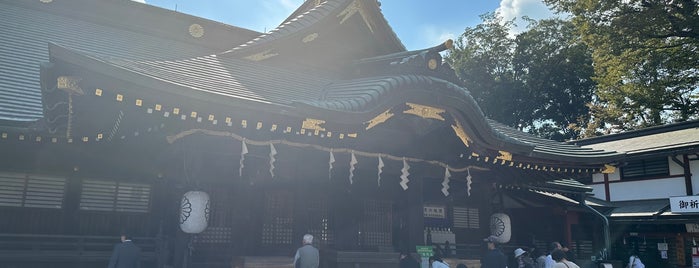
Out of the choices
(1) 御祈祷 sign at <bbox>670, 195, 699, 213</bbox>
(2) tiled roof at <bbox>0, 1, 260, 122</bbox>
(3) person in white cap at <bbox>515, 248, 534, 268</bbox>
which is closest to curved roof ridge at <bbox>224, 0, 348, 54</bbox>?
(2) tiled roof at <bbox>0, 1, 260, 122</bbox>

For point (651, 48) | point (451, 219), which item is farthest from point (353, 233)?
point (651, 48)

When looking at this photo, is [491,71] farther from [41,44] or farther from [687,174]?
[41,44]

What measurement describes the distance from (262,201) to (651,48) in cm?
2062

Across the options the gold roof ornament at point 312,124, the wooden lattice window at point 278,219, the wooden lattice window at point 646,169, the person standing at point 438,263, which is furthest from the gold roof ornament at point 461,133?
the wooden lattice window at point 646,169

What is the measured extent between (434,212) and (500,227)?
1.77 m

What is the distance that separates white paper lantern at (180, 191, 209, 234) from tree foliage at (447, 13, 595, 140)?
1500 inches

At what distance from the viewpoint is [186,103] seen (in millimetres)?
7340

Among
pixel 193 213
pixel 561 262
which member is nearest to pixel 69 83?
pixel 193 213

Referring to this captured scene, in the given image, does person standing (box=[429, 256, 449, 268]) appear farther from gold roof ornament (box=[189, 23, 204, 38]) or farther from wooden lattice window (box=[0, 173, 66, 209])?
gold roof ornament (box=[189, 23, 204, 38])

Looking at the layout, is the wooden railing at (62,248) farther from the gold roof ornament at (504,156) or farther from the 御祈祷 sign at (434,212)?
the gold roof ornament at (504,156)

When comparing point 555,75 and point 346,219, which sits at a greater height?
point 555,75

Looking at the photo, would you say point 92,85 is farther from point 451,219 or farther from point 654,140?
point 654,140

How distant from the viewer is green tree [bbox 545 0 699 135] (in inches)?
837

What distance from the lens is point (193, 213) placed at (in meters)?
8.62
